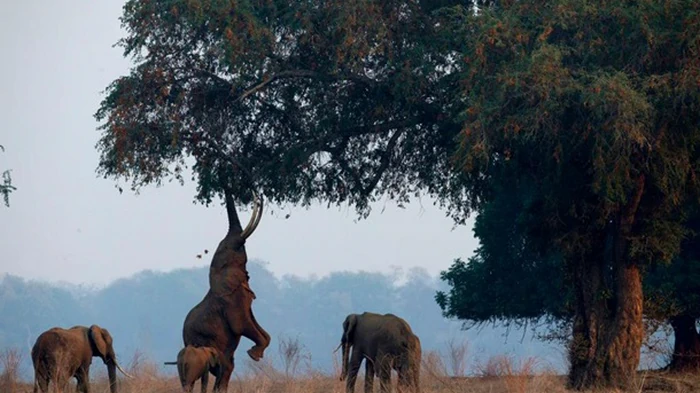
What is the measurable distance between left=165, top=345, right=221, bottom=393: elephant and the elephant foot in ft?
6.14

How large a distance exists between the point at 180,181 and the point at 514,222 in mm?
10049

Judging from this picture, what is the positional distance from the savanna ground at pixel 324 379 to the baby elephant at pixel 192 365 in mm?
731

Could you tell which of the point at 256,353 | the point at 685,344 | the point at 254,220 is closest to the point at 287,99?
the point at 254,220

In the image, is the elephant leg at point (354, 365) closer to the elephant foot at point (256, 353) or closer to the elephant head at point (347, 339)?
the elephant head at point (347, 339)

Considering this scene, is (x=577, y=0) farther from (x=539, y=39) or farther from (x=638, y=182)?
(x=638, y=182)

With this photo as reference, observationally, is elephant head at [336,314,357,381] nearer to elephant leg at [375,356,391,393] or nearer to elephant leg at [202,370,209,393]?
elephant leg at [375,356,391,393]

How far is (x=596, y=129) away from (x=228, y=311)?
7.95 m

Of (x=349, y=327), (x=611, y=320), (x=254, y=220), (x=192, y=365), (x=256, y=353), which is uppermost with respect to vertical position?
(x=254, y=220)

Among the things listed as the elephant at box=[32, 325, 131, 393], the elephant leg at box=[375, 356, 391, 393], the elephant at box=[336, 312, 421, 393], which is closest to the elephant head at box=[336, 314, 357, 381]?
the elephant at box=[336, 312, 421, 393]

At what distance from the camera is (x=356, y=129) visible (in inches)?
941

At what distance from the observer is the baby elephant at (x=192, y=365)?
19.9 metres

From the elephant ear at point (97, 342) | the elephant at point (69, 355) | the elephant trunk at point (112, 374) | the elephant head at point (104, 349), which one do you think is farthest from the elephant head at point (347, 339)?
the elephant ear at point (97, 342)

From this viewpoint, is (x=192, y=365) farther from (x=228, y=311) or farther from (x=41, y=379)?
(x=228, y=311)

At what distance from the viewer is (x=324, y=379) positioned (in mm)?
23578
